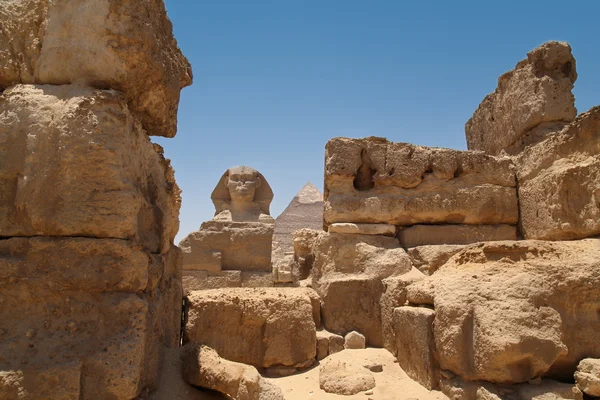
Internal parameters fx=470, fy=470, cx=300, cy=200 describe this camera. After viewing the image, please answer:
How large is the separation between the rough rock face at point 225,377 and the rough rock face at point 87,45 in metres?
1.43

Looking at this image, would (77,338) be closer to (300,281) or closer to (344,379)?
(344,379)

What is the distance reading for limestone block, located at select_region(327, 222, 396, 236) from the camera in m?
4.21

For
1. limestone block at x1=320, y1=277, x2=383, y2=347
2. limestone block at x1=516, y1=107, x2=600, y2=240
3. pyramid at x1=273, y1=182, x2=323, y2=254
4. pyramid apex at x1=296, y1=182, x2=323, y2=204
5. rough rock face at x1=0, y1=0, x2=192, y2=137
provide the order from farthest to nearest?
pyramid apex at x1=296, y1=182, x2=323, y2=204
pyramid at x1=273, y1=182, x2=323, y2=254
limestone block at x1=320, y1=277, x2=383, y2=347
limestone block at x1=516, y1=107, x2=600, y2=240
rough rock face at x1=0, y1=0, x2=192, y2=137

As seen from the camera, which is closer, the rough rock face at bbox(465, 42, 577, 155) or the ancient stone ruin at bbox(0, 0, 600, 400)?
the ancient stone ruin at bbox(0, 0, 600, 400)

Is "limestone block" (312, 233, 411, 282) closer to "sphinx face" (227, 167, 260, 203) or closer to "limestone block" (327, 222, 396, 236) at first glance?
"limestone block" (327, 222, 396, 236)

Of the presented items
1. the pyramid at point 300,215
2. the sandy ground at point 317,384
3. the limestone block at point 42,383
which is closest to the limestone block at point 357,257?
the sandy ground at point 317,384

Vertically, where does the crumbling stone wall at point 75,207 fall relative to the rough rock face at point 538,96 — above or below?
below

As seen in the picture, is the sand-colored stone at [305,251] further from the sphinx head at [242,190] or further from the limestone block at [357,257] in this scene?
the sphinx head at [242,190]

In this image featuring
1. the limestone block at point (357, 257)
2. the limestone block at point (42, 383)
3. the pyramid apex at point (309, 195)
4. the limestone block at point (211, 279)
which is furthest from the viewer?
the pyramid apex at point (309, 195)

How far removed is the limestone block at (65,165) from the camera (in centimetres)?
212

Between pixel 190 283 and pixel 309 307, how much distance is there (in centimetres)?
429

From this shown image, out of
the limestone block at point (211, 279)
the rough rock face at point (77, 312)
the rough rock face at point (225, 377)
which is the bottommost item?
the rough rock face at point (225, 377)

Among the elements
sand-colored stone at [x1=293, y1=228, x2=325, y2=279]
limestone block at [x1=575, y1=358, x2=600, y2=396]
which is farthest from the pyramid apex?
limestone block at [x1=575, y1=358, x2=600, y2=396]

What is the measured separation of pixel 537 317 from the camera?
2.70 m
